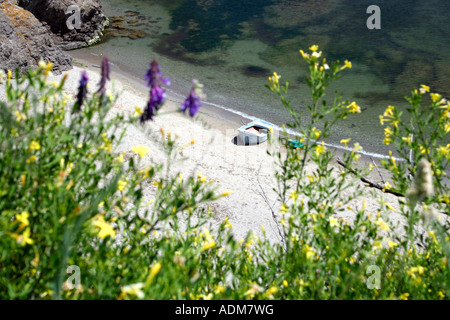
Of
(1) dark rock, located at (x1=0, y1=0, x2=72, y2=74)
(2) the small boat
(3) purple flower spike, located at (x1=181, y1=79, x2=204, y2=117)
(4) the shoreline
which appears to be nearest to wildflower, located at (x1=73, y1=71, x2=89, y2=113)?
(3) purple flower spike, located at (x1=181, y1=79, x2=204, y2=117)

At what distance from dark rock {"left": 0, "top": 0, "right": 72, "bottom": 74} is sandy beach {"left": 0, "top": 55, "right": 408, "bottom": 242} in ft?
2.79

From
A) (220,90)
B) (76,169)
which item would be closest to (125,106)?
(220,90)

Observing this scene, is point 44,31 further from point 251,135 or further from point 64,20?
point 251,135

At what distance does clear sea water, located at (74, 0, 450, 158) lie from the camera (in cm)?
1623

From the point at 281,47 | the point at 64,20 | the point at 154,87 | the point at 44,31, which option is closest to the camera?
the point at 154,87

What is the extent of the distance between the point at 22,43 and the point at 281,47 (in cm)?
1105

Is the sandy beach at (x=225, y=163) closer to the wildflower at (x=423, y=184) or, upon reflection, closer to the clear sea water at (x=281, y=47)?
the clear sea water at (x=281, y=47)

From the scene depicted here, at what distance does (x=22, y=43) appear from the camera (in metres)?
14.0

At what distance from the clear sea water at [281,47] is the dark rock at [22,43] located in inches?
132

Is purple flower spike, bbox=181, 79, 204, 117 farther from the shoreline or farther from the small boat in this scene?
the shoreline

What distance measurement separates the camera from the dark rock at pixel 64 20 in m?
19.4


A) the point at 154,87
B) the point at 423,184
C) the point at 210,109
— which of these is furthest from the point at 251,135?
the point at 423,184
